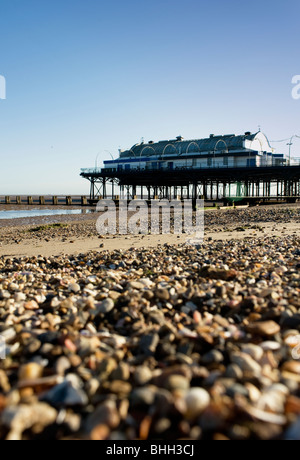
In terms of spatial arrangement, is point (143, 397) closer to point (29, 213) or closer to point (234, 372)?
point (234, 372)

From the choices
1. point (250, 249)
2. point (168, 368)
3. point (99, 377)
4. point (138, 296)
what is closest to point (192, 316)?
point (138, 296)

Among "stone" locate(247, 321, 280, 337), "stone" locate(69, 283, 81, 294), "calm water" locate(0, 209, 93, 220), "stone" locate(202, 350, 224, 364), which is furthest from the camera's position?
"calm water" locate(0, 209, 93, 220)

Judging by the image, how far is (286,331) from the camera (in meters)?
2.54

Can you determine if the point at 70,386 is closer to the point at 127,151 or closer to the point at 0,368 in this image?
the point at 0,368

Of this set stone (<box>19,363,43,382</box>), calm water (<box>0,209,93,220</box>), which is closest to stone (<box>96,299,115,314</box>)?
stone (<box>19,363,43,382</box>)

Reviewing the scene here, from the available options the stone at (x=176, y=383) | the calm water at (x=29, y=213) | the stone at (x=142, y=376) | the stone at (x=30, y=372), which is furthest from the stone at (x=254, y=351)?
the calm water at (x=29, y=213)

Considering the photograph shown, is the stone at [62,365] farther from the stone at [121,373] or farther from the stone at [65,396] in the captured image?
the stone at [121,373]

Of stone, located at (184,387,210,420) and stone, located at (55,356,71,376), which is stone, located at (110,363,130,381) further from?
stone, located at (184,387,210,420)

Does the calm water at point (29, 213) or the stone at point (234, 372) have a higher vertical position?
the calm water at point (29, 213)

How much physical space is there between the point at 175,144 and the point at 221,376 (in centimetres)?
5680

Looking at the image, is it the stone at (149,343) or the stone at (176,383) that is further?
the stone at (149,343)

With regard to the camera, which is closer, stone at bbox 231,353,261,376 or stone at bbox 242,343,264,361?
stone at bbox 231,353,261,376

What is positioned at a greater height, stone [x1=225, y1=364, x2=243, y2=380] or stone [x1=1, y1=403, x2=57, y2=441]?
stone [x1=225, y1=364, x2=243, y2=380]

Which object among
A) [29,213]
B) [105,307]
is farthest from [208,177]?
[105,307]
